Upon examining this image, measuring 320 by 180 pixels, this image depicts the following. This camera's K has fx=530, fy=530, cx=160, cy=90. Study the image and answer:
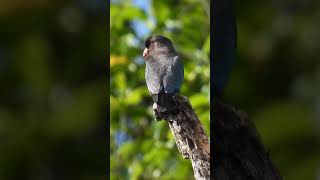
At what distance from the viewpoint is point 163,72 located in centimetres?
138

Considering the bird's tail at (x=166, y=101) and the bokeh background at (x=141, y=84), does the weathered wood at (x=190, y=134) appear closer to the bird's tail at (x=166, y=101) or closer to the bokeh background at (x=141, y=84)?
the bird's tail at (x=166, y=101)

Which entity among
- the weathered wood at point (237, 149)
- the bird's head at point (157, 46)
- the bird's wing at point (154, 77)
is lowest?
the weathered wood at point (237, 149)

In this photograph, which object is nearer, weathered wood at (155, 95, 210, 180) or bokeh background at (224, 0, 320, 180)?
bokeh background at (224, 0, 320, 180)

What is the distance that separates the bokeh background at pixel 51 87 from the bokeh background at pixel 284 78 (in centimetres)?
34

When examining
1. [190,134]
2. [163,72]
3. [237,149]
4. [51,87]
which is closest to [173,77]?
[163,72]

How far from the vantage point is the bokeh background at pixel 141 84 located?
1.83 meters

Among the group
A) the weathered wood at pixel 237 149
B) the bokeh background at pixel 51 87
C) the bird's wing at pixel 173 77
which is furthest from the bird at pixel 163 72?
the bokeh background at pixel 51 87

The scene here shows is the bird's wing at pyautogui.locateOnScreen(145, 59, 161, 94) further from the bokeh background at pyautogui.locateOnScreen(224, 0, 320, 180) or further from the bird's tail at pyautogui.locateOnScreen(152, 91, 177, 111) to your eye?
the bokeh background at pyautogui.locateOnScreen(224, 0, 320, 180)

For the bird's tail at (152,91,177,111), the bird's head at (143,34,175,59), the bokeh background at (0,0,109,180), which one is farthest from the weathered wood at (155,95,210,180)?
the bokeh background at (0,0,109,180)

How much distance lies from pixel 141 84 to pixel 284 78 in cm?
83

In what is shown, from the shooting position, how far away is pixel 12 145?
102 cm

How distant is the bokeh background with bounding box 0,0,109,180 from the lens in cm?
100

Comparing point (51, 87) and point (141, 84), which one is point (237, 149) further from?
point (141, 84)

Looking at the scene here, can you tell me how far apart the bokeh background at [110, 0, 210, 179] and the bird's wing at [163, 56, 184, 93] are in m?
0.35
